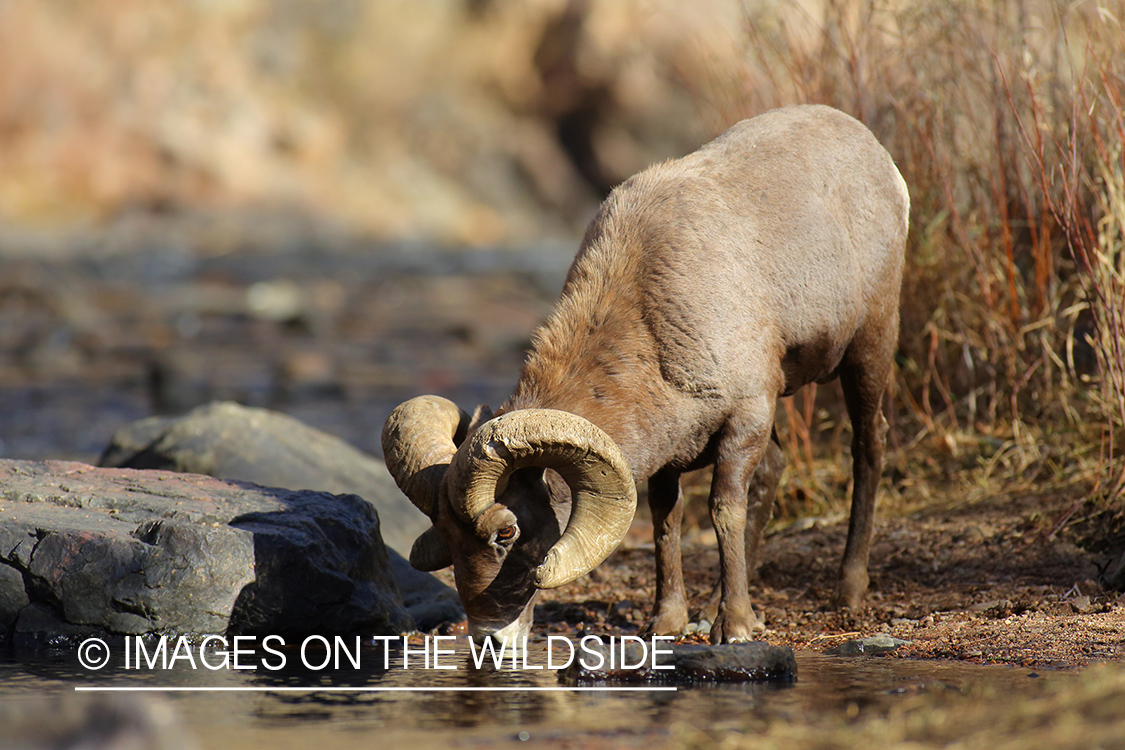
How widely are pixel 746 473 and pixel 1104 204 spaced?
2.96 meters

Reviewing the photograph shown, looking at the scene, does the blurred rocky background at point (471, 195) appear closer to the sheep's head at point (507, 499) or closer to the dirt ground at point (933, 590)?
the dirt ground at point (933, 590)

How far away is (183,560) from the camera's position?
5.52 m

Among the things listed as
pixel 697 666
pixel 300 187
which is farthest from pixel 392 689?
pixel 300 187

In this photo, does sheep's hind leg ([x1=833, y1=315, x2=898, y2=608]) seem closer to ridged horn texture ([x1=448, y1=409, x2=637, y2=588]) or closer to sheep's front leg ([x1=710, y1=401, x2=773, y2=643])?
sheep's front leg ([x1=710, y1=401, x2=773, y2=643])

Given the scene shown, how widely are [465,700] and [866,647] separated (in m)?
1.94

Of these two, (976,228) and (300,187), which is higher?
(300,187)

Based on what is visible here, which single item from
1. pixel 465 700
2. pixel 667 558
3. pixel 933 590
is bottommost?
pixel 465 700

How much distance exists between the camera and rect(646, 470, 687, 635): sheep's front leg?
5.91 metres

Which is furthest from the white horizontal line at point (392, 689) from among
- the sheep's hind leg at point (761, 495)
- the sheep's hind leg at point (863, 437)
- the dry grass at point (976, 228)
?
the dry grass at point (976, 228)

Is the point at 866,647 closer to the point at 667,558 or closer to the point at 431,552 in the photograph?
the point at 667,558

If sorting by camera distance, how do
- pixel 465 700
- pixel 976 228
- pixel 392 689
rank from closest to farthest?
pixel 465 700
pixel 392 689
pixel 976 228

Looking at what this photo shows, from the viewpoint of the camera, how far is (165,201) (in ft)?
117

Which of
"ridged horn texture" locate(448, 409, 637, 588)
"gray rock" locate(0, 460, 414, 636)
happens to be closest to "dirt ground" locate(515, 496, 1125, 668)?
"gray rock" locate(0, 460, 414, 636)

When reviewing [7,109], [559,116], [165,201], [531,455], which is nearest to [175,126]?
[165,201]
